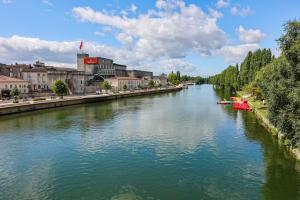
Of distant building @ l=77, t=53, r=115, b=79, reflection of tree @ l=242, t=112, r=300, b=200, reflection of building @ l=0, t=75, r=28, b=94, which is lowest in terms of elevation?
reflection of tree @ l=242, t=112, r=300, b=200

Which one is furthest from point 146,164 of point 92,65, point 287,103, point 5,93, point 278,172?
point 92,65

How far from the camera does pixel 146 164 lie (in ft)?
84.3

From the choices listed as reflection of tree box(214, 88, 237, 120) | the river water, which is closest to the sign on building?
reflection of tree box(214, 88, 237, 120)

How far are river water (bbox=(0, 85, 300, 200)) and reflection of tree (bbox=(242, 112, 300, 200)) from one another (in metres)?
0.07

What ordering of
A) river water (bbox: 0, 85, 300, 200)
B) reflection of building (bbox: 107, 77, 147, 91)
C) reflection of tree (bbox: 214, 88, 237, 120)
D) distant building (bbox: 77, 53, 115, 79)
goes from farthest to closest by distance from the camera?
distant building (bbox: 77, 53, 115, 79)
reflection of building (bbox: 107, 77, 147, 91)
reflection of tree (bbox: 214, 88, 237, 120)
river water (bbox: 0, 85, 300, 200)

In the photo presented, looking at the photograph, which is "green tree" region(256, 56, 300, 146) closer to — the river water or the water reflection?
the water reflection

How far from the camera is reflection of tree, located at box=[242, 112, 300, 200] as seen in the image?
64.9ft

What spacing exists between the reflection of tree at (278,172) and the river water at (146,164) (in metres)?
0.07

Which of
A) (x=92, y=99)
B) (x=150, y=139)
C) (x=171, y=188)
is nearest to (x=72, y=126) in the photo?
(x=150, y=139)

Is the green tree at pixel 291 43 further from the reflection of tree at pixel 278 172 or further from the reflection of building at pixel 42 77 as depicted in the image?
the reflection of building at pixel 42 77

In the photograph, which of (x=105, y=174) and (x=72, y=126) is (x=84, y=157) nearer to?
(x=105, y=174)

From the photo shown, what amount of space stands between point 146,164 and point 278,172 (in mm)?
11554

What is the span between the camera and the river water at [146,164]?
19922 mm

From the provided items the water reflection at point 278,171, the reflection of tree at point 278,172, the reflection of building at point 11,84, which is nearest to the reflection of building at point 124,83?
the reflection of building at point 11,84
